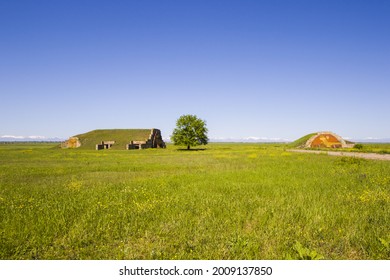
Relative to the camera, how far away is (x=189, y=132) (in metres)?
61.0

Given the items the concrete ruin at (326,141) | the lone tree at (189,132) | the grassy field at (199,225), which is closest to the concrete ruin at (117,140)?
the lone tree at (189,132)

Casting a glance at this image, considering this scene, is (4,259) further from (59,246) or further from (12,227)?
(12,227)

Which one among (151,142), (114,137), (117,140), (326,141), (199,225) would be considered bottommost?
(199,225)

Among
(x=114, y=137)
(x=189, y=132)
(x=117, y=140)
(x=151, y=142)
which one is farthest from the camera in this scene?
(x=114, y=137)

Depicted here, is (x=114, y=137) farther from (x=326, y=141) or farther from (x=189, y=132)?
(x=326, y=141)

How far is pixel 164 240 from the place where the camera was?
16.6 feet

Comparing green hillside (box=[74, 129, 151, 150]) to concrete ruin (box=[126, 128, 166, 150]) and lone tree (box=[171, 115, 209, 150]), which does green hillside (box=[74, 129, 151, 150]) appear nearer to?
concrete ruin (box=[126, 128, 166, 150])

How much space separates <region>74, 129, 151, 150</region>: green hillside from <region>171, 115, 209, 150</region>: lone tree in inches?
605

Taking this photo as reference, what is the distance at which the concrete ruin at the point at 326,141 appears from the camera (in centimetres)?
6141

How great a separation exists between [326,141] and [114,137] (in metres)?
66.4

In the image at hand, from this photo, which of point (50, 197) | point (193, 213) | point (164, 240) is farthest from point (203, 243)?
point (50, 197)

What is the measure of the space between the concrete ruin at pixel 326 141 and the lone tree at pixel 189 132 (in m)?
30.5

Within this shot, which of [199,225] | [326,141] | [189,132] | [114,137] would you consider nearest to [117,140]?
[114,137]
